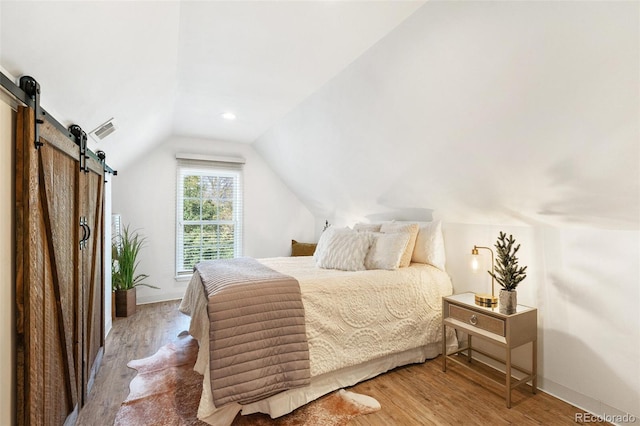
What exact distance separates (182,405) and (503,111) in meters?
2.68

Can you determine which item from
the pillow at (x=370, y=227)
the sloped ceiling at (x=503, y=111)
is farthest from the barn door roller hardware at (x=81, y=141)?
the pillow at (x=370, y=227)

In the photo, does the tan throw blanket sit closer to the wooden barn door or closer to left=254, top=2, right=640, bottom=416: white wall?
the wooden barn door

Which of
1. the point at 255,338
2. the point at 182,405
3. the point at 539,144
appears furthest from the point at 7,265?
the point at 539,144

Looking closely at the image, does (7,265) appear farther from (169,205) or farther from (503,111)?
(169,205)

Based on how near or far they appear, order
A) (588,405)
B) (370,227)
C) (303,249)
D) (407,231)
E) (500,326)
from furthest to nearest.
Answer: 1. (303,249)
2. (370,227)
3. (407,231)
4. (500,326)
5. (588,405)

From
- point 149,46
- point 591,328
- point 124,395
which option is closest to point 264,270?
point 124,395

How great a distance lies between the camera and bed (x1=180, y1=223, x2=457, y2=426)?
1950mm

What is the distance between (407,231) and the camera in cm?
293

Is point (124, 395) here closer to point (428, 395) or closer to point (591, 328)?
point (428, 395)

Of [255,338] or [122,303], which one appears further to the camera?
[122,303]

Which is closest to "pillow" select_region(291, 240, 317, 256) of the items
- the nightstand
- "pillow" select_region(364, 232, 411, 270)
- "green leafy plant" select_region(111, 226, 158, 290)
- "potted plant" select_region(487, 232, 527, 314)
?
"pillow" select_region(364, 232, 411, 270)

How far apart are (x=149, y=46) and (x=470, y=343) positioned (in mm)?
3172

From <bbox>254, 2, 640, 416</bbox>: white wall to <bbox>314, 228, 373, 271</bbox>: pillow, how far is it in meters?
0.72

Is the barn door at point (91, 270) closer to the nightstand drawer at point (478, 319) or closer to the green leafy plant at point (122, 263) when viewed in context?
the green leafy plant at point (122, 263)
